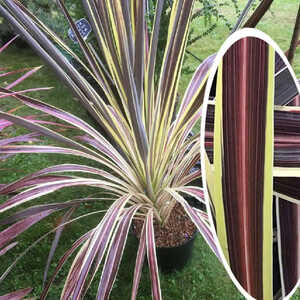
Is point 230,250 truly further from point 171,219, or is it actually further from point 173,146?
point 171,219

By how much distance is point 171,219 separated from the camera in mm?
1064

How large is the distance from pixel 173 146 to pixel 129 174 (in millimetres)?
135

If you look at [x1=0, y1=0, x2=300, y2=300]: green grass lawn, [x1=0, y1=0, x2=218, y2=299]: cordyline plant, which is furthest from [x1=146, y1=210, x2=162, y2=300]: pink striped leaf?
[x1=0, y1=0, x2=300, y2=300]: green grass lawn

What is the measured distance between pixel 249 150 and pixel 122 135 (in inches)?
23.9

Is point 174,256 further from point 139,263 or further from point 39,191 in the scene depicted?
point 39,191

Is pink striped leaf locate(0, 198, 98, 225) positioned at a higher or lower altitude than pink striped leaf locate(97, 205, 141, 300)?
higher

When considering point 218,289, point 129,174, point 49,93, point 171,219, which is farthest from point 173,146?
point 49,93

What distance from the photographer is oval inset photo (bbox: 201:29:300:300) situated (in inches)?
9.3

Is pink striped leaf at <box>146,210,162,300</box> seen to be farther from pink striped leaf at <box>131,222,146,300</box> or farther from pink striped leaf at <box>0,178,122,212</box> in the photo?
pink striped leaf at <box>0,178,122,212</box>

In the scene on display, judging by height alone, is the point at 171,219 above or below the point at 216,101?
below

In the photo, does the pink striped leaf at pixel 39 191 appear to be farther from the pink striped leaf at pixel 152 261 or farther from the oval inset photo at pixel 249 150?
the oval inset photo at pixel 249 150

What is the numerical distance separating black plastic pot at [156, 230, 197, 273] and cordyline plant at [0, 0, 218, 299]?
0.10 metres

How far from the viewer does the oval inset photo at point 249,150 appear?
9.3 inches

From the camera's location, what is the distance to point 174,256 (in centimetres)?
104
